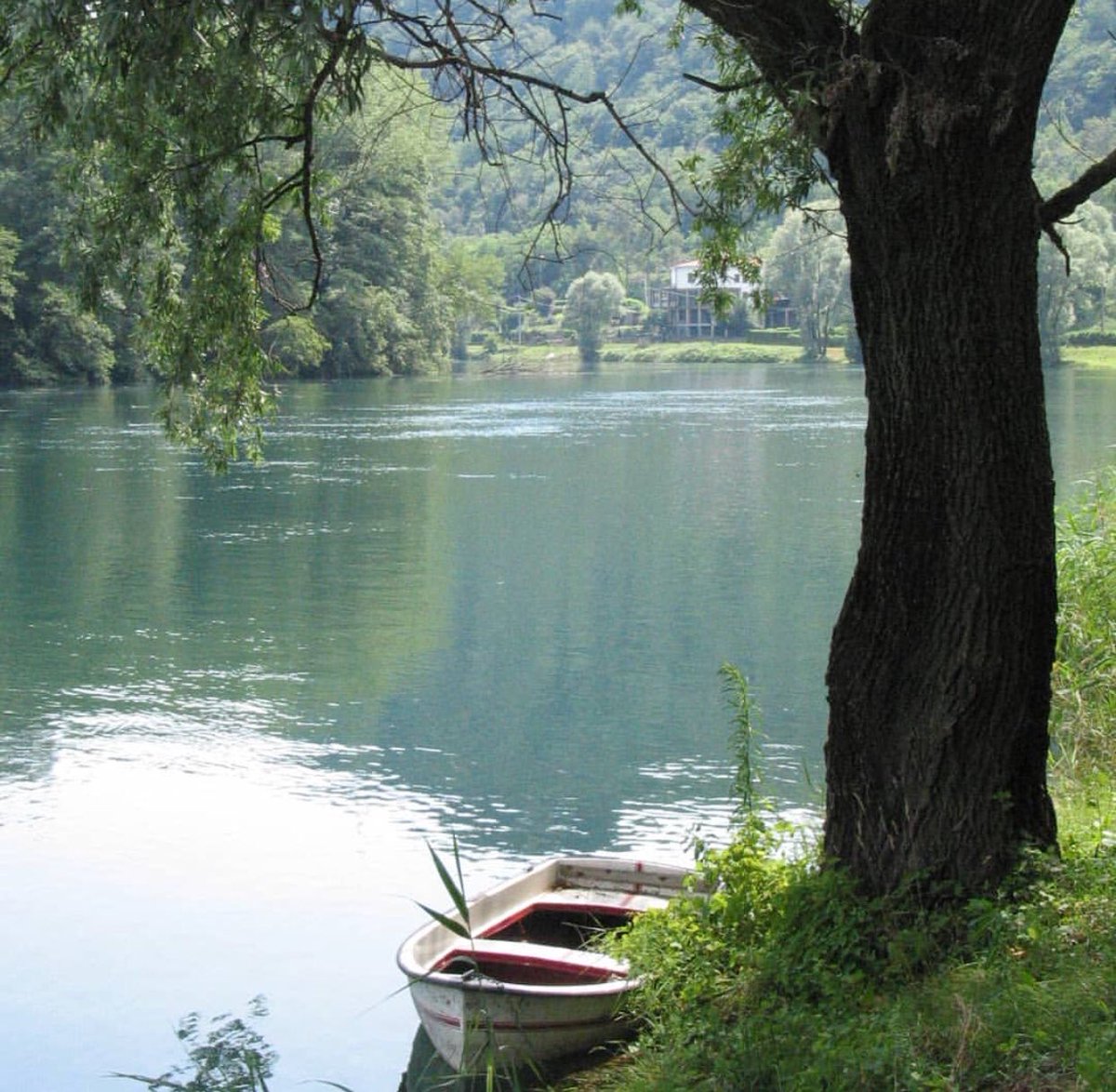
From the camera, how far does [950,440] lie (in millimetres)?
5637

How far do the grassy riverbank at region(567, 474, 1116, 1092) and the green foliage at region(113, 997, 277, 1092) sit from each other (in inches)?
65.7

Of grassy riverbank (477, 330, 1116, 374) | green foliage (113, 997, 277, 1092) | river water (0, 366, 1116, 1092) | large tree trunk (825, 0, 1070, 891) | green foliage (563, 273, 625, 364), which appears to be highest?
green foliage (563, 273, 625, 364)

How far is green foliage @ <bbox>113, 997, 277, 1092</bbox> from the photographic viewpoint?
6727 mm

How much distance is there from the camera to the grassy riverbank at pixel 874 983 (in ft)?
14.5

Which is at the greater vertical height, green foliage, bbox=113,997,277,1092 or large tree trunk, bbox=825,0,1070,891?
large tree trunk, bbox=825,0,1070,891

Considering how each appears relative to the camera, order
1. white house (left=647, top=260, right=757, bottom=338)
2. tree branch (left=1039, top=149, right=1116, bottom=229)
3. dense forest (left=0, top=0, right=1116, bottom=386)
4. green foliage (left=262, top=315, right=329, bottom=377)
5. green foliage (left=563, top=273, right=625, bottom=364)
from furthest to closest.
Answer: white house (left=647, top=260, right=757, bottom=338) < green foliage (left=563, top=273, right=625, bottom=364) < dense forest (left=0, top=0, right=1116, bottom=386) < green foliage (left=262, top=315, right=329, bottom=377) < tree branch (left=1039, top=149, right=1116, bottom=229)

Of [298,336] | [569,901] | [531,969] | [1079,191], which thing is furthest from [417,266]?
[1079,191]

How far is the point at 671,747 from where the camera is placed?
12.1 metres

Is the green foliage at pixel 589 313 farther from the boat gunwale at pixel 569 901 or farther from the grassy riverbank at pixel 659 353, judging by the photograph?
the boat gunwale at pixel 569 901

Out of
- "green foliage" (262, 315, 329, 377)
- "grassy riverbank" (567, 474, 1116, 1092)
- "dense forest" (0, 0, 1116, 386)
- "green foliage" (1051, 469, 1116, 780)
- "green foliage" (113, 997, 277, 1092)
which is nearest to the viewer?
"grassy riverbank" (567, 474, 1116, 1092)

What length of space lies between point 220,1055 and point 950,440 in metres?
4.13

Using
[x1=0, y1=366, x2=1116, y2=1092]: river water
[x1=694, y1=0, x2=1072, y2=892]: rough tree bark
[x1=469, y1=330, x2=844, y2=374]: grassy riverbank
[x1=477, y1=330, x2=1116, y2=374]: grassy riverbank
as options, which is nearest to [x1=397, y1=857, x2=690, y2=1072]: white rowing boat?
[x1=0, y1=366, x2=1116, y2=1092]: river water

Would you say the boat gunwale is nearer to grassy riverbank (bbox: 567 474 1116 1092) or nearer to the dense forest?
grassy riverbank (bbox: 567 474 1116 1092)

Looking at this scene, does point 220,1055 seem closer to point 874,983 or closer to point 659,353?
point 874,983
